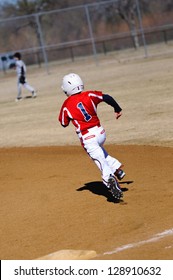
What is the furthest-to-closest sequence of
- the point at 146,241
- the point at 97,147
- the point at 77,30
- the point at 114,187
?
1. the point at 77,30
2. the point at 97,147
3. the point at 114,187
4. the point at 146,241

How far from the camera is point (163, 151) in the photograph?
1340 centimetres

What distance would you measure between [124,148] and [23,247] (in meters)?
6.04

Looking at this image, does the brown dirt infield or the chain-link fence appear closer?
the brown dirt infield

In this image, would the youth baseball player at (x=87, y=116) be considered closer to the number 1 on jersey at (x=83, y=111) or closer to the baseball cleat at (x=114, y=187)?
the number 1 on jersey at (x=83, y=111)

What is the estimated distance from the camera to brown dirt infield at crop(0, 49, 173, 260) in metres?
8.45

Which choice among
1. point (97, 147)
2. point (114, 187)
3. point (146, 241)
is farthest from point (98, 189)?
point (146, 241)

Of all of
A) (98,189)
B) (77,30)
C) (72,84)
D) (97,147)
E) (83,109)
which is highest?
(72,84)

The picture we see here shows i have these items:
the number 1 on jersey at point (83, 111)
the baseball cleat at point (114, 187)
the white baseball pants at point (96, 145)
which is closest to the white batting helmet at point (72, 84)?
the number 1 on jersey at point (83, 111)

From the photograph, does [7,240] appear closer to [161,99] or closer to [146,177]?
[146,177]

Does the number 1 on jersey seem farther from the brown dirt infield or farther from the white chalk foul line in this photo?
the white chalk foul line

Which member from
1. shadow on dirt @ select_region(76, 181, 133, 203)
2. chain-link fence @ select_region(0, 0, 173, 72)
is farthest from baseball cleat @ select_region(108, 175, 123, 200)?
chain-link fence @ select_region(0, 0, 173, 72)

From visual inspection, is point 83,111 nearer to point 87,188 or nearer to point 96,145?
point 96,145

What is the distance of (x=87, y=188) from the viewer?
36.2 feet

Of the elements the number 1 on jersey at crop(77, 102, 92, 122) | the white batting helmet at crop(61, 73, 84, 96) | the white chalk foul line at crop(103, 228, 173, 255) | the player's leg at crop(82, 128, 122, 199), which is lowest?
the white chalk foul line at crop(103, 228, 173, 255)
